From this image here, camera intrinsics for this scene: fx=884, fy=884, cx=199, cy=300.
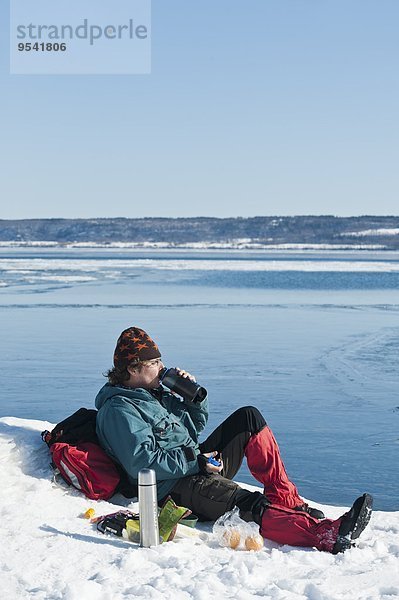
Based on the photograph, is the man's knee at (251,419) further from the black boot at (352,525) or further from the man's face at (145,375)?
the black boot at (352,525)

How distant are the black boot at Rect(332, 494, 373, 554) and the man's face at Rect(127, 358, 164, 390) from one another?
1.17 meters

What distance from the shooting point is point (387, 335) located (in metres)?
13.6

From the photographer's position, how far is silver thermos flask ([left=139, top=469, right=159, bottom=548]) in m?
3.95

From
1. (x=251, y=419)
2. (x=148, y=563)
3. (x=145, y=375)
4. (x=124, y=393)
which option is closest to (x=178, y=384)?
(x=145, y=375)

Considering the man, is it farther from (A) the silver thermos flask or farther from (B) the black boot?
(A) the silver thermos flask

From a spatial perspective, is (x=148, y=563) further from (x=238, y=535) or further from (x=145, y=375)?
(x=145, y=375)

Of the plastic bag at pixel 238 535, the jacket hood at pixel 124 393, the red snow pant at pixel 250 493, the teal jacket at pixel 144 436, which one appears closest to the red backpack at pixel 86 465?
the teal jacket at pixel 144 436

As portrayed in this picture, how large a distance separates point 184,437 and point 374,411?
3565mm

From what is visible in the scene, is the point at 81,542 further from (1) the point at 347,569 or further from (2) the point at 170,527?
(1) the point at 347,569

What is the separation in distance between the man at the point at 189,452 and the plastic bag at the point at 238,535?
0.12 meters

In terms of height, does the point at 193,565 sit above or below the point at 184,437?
below

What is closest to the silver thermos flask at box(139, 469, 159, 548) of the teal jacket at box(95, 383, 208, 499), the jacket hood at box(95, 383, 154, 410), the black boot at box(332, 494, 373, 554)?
the teal jacket at box(95, 383, 208, 499)

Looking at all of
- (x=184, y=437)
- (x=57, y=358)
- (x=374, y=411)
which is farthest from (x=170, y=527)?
(x=57, y=358)

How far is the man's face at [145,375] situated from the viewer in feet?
14.6
